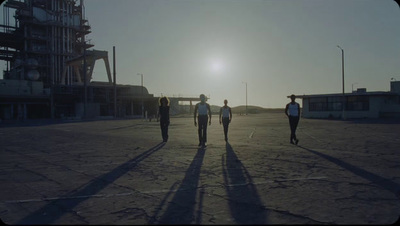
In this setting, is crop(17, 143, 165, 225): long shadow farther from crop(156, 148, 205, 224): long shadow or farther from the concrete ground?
crop(156, 148, 205, 224): long shadow

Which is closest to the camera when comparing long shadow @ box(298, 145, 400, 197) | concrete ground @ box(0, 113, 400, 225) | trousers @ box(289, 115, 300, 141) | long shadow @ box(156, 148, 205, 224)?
long shadow @ box(156, 148, 205, 224)

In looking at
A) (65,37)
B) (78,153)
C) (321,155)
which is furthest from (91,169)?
(65,37)

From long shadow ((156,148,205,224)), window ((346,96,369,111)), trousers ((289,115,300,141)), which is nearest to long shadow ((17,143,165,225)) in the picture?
long shadow ((156,148,205,224))

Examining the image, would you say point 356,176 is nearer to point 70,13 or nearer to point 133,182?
point 133,182

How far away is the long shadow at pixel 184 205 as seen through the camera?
12.4 feet

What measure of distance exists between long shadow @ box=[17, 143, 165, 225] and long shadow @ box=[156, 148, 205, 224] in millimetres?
1366

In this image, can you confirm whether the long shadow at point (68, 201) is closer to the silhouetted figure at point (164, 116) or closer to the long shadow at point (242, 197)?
the long shadow at point (242, 197)

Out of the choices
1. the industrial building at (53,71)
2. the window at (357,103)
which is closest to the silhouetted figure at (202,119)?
the window at (357,103)

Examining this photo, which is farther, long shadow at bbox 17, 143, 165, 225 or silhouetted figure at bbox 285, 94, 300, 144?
silhouetted figure at bbox 285, 94, 300, 144

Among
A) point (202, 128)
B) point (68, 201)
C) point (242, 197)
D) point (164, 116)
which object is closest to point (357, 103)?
point (164, 116)

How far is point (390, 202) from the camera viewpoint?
14.3 feet

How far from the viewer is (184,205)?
4.36m

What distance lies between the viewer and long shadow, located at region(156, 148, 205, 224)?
3781 millimetres

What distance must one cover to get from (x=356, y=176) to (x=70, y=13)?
84.0m
